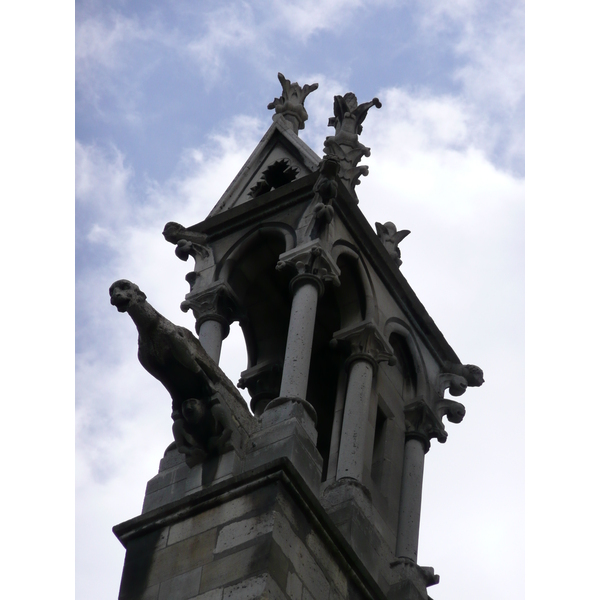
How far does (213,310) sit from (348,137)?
337 centimetres

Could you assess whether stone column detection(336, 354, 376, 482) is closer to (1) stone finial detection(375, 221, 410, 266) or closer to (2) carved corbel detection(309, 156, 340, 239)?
(2) carved corbel detection(309, 156, 340, 239)

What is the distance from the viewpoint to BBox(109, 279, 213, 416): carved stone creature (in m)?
13.9

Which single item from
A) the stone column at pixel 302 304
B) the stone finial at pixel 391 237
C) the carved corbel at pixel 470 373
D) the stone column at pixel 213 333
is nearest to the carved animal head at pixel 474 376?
the carved corbel at pixel 470 373

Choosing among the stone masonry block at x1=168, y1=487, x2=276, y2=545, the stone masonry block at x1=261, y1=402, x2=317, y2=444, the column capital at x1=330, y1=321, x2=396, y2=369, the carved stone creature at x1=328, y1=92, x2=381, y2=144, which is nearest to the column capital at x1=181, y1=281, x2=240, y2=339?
the column capital at x1=330, y1=321, x2=396, y2=369

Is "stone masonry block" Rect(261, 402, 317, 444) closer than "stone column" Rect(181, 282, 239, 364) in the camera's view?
Yes

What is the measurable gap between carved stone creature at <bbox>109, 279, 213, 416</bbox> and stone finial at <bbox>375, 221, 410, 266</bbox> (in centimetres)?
475

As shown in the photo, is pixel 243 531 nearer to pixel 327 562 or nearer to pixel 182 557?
pixel 182 557

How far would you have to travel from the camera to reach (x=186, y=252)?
57.6 ft

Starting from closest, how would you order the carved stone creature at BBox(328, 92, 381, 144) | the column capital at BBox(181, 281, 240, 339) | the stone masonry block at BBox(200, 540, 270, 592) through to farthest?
1. the stone masonry block at BBox(200, 540, 270, 592)
2. the column capital at BBox(181, 281, 240, 339)
3. the carved stone creature at BBox(328, 92, 381, 144)

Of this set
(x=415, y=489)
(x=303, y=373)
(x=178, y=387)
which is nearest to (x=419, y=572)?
(x=415, y=489)

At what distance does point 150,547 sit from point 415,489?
4.19 m

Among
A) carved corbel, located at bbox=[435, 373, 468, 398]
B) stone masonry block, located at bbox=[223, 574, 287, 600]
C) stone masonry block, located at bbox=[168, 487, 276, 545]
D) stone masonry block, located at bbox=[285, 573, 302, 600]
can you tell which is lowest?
stone masonry block, located at bbox=[223, 574, 287, 600]

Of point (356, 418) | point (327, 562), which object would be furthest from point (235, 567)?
point (356, 418)

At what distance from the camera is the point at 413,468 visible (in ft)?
56.6
